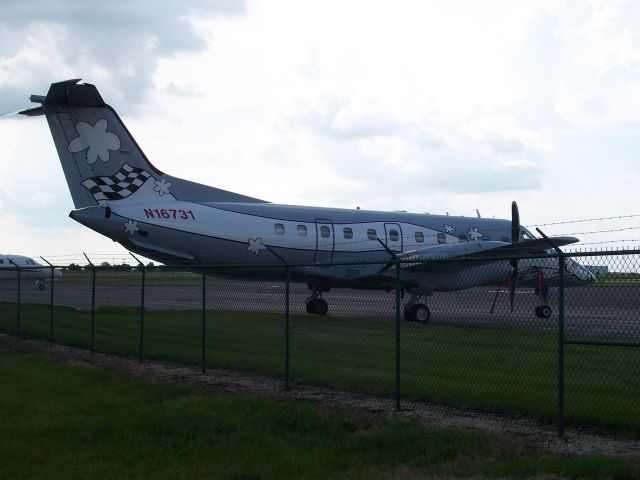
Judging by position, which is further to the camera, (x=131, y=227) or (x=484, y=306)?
(x=131, y=227)

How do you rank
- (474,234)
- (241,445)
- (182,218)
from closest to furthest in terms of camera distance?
(241,445)
(182,218)
(474,234)

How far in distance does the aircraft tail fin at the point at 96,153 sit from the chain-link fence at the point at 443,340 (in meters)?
5.53

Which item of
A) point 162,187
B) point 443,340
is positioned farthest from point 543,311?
point 162,187

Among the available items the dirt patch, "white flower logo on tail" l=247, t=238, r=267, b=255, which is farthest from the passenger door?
the dirt patch

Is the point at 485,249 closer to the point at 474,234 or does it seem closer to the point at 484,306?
the point at 474,234

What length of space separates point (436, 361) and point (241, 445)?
545 cm

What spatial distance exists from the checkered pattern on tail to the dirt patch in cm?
697

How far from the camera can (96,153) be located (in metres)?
24.4

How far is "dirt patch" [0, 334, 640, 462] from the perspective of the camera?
8.69m

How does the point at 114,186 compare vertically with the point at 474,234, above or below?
above

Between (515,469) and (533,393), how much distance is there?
4.08 meters

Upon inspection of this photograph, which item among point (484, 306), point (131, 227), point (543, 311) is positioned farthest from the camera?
point (131, 227)

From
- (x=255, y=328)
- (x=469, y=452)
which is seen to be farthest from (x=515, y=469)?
(x=255, y=328)

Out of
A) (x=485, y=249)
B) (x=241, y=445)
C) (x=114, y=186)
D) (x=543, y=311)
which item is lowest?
(x=241, y=445)
